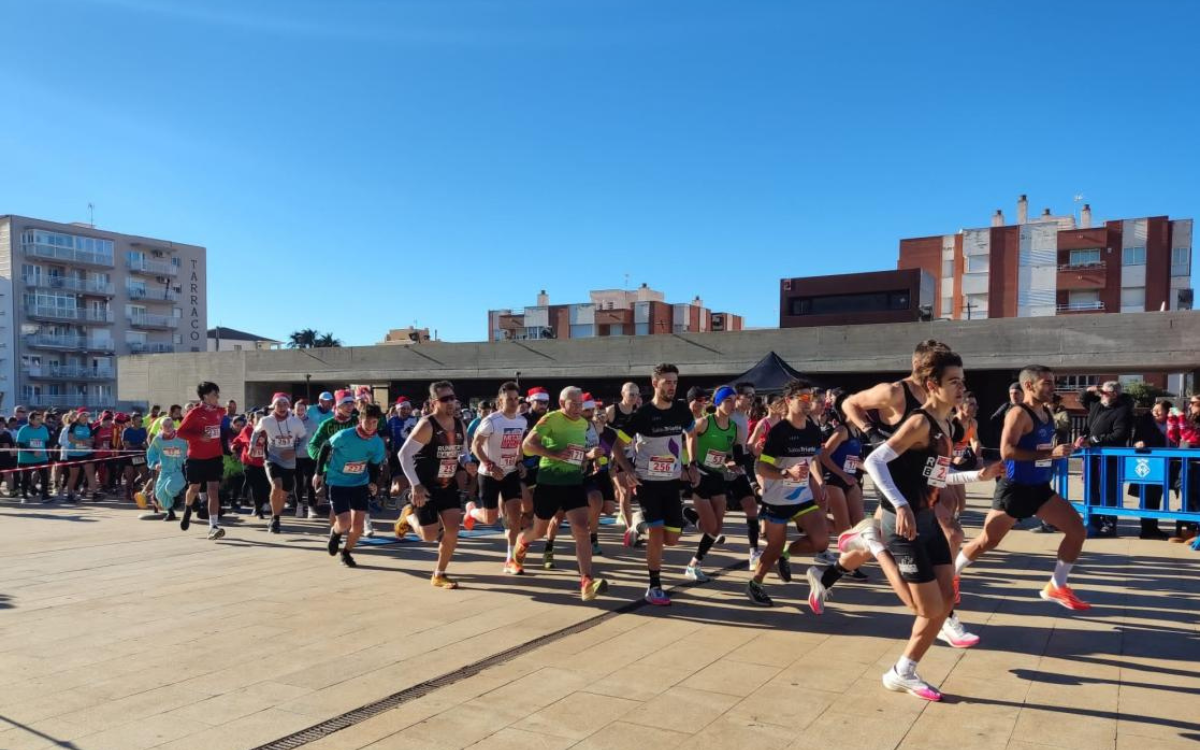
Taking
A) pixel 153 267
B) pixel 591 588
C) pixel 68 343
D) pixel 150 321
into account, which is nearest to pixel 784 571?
pixel 591 588

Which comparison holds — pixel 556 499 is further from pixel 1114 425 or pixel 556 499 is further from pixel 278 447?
pixel 1114 425

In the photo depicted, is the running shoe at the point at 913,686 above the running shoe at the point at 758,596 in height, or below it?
above

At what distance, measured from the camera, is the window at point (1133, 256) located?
51.6 m

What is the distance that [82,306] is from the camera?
72.1 metres

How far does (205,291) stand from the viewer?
270ft

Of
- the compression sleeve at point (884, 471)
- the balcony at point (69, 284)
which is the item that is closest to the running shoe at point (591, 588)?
the compression sleeve at point (884, 471)

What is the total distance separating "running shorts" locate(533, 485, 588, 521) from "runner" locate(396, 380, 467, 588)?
799mm

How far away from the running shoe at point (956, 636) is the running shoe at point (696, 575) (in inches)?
99.9

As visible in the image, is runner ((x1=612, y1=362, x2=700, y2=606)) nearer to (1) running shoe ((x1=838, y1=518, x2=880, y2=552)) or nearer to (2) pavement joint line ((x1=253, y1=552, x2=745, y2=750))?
(2) pavement joint line ((x1=253, y1=552, x2=745, y2=750))

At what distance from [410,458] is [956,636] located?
481cm

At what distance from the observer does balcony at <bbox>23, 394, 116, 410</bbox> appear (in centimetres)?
6669

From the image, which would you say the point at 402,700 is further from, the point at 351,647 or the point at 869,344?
the point at 869,344

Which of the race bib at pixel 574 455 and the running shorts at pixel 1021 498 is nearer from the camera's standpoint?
the running shorts at pixel 1021 498

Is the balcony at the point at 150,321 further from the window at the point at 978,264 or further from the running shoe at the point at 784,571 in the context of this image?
the running shoe at the point at 784,571
